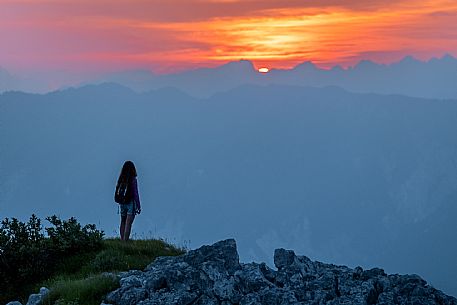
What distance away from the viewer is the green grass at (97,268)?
15008 millimetres

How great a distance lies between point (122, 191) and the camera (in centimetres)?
2331

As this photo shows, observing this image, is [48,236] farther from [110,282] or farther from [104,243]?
[110,282]

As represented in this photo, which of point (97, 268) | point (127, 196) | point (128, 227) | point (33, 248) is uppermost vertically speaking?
point (127, 196)

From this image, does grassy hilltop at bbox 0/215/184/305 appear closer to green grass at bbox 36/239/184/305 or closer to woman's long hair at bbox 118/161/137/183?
green grass at bbox 36/239/184/305

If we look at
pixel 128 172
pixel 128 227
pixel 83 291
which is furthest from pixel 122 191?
pixel 83 291

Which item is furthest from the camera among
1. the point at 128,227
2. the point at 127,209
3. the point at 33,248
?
the point at 127,209

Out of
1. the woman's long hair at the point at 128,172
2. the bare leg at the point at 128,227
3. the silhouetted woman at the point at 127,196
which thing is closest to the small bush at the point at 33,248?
the bare leg at the point at 128,227

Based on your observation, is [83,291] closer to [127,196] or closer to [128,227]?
[128,227]

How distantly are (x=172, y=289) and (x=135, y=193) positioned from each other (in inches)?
374

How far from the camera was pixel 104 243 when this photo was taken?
71.2ft

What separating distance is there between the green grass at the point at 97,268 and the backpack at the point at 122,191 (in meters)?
1.48

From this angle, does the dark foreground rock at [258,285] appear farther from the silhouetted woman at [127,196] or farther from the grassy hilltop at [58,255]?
the silhouetted woman at [127,196]

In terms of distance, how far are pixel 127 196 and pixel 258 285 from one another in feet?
33.2

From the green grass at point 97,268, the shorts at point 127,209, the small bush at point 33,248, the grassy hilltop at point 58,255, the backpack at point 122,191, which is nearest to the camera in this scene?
the green grass at point 97,268
